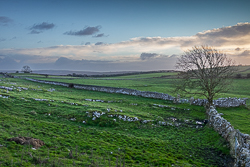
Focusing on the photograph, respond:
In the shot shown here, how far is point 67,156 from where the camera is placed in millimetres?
11203

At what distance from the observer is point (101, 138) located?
15867 millimetres

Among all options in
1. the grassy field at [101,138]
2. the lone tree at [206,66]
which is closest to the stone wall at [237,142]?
the grassy field at [101,138]

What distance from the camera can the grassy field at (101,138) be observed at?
11014 mm

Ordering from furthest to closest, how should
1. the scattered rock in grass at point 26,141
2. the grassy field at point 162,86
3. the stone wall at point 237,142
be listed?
the grassy field at point 162,86 < the scattered rock in grass at point 26,141 < the stone wall at point 237,142

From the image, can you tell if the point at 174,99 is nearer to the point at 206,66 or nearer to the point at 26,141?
the point at 206,66

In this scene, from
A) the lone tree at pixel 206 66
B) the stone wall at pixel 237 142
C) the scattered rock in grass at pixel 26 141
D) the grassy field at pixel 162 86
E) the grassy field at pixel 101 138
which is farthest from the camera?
the grassy field at pixel 162 86

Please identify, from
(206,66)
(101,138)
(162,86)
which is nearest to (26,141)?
(101,138)

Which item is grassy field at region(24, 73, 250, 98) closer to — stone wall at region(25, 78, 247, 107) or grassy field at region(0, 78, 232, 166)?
stone wall at region(25, 78, 247, 107)

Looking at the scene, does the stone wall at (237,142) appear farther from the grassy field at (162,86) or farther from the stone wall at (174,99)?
the grassy field at (162,86)

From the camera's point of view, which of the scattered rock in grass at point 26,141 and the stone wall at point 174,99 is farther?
the stone wall at point 174,99

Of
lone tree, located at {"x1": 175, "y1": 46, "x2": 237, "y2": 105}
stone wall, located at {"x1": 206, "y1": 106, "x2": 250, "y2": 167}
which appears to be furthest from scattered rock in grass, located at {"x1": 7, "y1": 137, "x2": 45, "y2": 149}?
lone tree, located at {"x1": 175, "y1": 46, "x2": 237, "y2": 105}

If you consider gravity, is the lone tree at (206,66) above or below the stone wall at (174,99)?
above

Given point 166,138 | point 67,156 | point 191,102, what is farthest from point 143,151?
point 191,102

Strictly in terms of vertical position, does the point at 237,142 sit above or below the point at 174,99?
below
